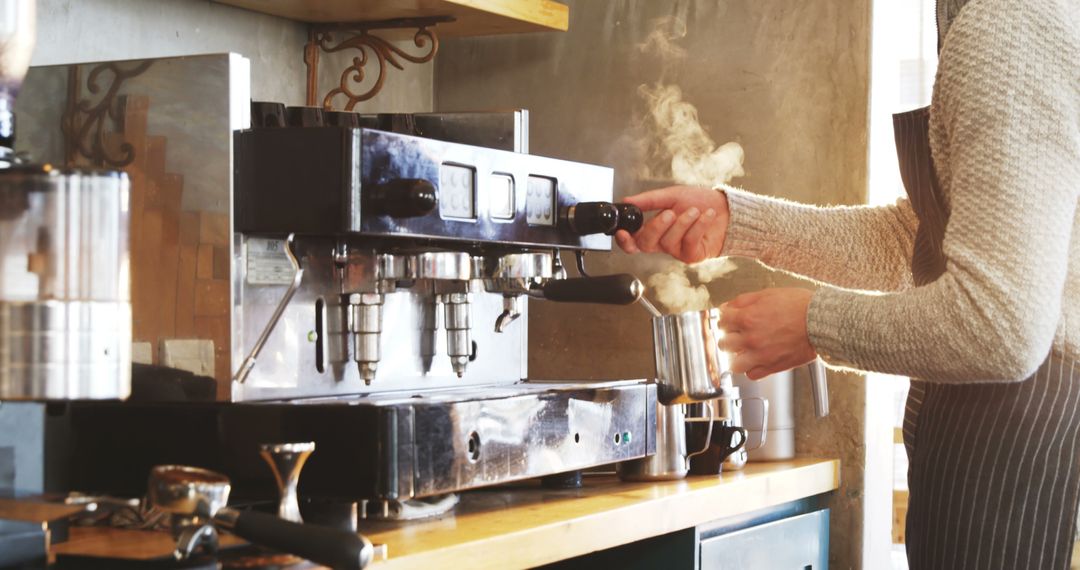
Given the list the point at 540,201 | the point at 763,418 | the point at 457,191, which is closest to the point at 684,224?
the point at 540,201

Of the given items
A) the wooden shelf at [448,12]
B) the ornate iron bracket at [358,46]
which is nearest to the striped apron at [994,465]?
the wooden shelf at [448,12]

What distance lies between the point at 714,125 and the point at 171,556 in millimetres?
1363

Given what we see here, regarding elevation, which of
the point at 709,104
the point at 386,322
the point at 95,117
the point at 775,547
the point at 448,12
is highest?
the point at 448,12

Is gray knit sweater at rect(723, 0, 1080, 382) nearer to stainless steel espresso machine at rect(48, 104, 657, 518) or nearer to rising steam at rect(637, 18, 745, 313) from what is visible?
stainless steel espresso machine at rect(48, 104, 657, 518)

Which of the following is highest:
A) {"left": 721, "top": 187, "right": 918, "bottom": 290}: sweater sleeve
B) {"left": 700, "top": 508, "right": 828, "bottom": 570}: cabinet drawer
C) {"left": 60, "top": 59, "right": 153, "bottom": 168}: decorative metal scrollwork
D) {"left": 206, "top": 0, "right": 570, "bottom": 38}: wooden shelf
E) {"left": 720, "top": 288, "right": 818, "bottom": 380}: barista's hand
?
{"left": 206, "top": 0, "right": 570, "bottom": 38}: wooden shelf

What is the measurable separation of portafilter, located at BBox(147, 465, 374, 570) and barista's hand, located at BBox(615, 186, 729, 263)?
2.44ft

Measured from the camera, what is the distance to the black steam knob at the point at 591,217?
58.3 inches

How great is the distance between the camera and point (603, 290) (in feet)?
4.45

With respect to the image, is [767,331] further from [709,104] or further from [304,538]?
[709,104]

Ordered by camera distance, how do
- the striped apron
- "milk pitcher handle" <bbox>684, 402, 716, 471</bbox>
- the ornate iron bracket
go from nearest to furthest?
the striped apron, "milk pitcher handle" <bbox>684, 402, 716, 471</bbox>, the ornate iron bracket

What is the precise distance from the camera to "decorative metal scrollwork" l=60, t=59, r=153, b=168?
1.25 metres

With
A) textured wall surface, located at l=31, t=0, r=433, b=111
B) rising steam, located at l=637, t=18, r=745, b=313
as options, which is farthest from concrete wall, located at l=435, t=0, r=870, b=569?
textured wall surface, located at l=31, t=0, r=433, b=111

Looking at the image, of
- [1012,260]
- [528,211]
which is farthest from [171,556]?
[1012,260]

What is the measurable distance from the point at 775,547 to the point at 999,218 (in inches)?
31.4
